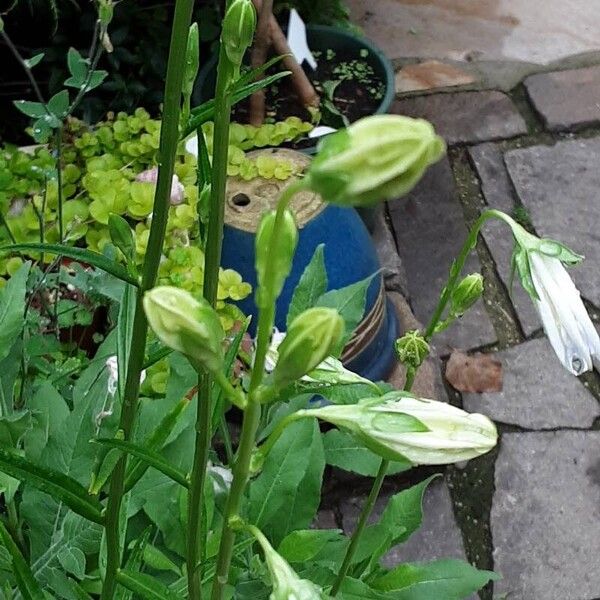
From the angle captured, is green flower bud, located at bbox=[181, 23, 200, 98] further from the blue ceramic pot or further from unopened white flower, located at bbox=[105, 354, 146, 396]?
the blue ceramic pot

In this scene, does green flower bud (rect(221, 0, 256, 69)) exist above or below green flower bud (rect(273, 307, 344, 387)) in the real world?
above

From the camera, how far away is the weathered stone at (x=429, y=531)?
1438 millimetres

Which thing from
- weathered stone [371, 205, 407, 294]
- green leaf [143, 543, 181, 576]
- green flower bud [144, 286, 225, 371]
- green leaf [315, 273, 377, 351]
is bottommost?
weathered stone [371, 205, 407, 294]

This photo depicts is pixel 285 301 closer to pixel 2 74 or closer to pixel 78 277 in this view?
pixel 78 277

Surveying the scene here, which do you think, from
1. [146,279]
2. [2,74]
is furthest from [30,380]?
[2,74]

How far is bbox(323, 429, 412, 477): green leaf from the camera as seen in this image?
3.29 feet

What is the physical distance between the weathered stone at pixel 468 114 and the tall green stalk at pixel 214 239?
5.68 ft

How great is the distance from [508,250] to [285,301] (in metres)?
0.70

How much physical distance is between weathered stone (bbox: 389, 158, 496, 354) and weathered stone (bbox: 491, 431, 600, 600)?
0.24 meters

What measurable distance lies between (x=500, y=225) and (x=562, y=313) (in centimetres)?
138

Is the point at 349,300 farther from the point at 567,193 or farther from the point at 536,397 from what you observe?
the point at 567,193

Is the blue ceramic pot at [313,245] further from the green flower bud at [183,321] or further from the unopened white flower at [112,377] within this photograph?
the green flower bud at [183,321]

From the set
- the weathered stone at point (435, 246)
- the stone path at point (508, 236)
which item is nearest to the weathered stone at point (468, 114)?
the stone path at point (508, 236)

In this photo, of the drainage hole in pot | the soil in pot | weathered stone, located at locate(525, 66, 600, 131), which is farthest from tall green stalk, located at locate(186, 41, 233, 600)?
weathered stone, located at locate(525, 66, 600, 131)
